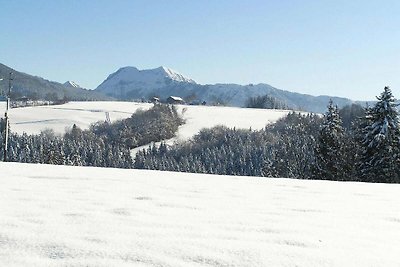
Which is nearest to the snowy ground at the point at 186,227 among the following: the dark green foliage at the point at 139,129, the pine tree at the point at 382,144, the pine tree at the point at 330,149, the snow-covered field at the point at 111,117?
the pine tree at the point at 382,144

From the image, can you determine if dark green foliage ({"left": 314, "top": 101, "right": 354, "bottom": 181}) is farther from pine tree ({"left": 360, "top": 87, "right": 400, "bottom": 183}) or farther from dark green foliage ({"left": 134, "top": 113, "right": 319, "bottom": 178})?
dark green foliage ({"left": 134, "top": 113, "right": 319, "bottom": 178})

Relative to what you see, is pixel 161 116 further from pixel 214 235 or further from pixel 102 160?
pixel 214 235

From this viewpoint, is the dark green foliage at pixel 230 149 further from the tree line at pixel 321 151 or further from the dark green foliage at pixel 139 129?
the dark green foliage at pixel 139 129

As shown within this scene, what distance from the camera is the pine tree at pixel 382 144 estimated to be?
28.7m

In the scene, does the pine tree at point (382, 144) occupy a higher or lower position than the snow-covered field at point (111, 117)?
higher

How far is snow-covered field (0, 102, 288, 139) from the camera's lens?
6462 inches

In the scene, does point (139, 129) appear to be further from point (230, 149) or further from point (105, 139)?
point (230, 149)

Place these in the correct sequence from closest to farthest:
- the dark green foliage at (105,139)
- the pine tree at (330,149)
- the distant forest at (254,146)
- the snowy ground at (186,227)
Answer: the snowy ground at (186,227), the distant forest at (254,146), the pine tree at (330,149), the dark green foliage at (105,139)

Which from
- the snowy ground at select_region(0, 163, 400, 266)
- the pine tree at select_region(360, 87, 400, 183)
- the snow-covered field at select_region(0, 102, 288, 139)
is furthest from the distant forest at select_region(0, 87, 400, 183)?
the snowy ground at select_region(0, 163, 400, 266)

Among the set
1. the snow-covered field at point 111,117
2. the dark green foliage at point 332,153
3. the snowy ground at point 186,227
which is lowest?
the snow-covered field at point 111,117

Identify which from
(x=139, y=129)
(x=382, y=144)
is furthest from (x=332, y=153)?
(x=139, y=129)

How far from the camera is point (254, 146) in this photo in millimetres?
139750

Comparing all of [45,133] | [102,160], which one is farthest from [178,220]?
[45,133]

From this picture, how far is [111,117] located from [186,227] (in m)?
186
